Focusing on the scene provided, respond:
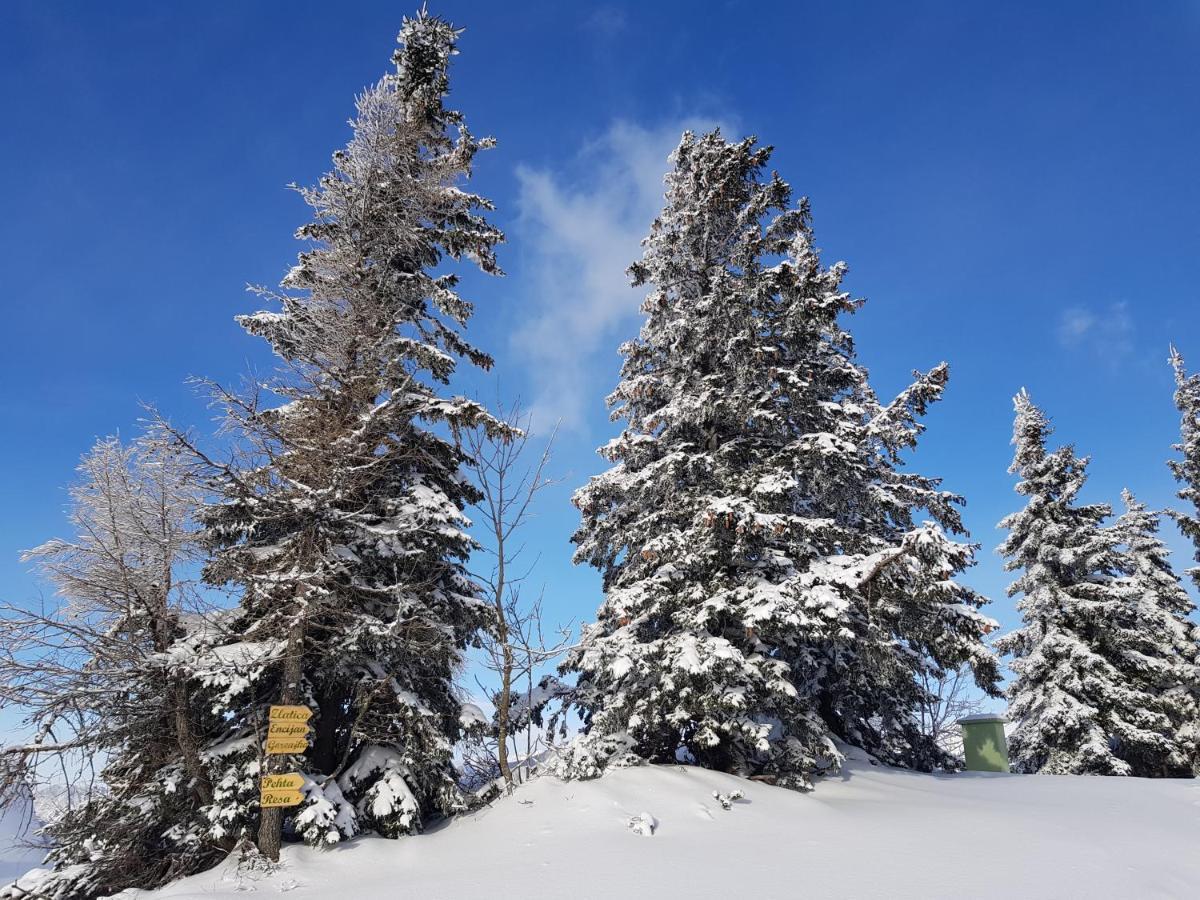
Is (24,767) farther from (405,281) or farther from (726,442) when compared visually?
(726,442)

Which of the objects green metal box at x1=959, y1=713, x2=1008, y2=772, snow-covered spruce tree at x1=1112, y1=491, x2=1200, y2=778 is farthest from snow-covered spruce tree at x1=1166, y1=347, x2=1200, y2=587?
green metal box at x1=959, y1=713, x2=1008, y2=772

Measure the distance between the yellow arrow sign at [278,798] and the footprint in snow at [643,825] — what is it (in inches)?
150

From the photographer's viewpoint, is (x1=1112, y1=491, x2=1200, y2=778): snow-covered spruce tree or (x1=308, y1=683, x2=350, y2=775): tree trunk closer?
(x1=308, y1=683, x2=350, y2=775): tree trunk

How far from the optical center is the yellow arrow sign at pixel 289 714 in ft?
22.6

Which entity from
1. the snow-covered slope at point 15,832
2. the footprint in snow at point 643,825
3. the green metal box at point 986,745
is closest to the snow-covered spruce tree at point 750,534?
the footprint in snow at point 643,825

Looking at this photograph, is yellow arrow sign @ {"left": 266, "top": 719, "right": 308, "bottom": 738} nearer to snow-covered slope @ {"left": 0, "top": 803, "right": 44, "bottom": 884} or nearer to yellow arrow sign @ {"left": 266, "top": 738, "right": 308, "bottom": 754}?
yellow arrow sign @ {"left": 266, "top": 738, "right": 308, "bottom": 754}

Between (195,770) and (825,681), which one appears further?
(825,681)

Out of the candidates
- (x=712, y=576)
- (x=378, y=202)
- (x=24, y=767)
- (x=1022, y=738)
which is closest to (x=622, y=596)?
(x=712, y=576)

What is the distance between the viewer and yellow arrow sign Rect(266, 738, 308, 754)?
676 cm

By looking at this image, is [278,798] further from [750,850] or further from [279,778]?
[750,850]

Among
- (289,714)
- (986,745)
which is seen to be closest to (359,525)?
(289,714)

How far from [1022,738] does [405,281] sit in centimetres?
2199

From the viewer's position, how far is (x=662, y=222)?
13930 millimetres

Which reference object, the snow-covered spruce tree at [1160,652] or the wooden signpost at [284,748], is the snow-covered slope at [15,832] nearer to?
the wooden signpost at [284,748]
